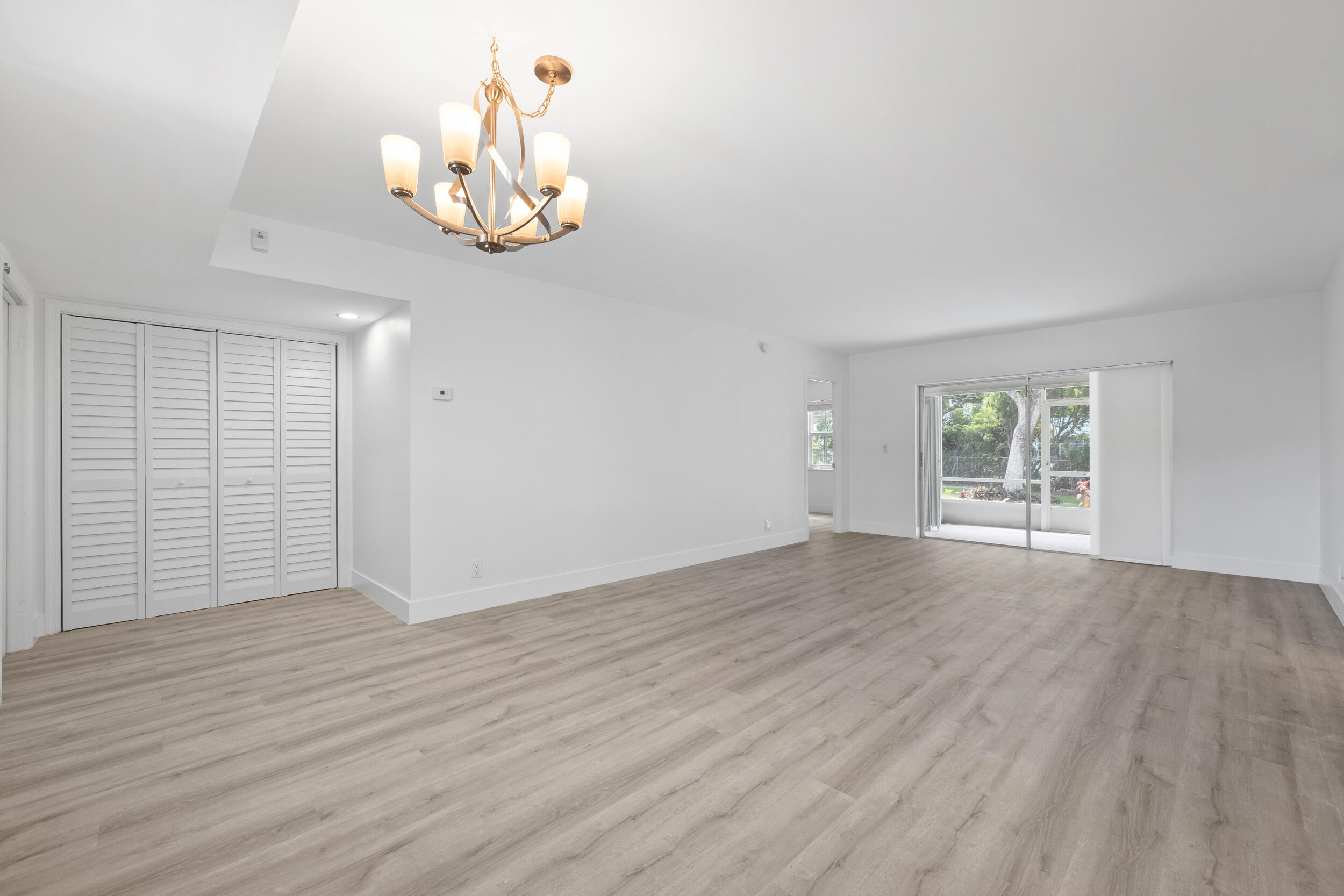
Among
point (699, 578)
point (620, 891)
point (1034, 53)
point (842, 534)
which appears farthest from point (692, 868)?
point (842, 534)

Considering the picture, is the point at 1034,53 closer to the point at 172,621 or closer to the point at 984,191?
the point at 984,191

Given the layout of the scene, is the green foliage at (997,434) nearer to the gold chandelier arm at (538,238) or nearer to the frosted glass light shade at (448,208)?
the gold chandelier arm at (538,238)

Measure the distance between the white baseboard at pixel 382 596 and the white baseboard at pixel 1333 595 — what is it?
6.31 metres

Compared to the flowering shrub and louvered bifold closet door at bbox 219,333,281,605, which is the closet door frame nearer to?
louvered bifold closet door at bbox 219,333,281,605

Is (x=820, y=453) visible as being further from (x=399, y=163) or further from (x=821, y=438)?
(x=399, y=163)

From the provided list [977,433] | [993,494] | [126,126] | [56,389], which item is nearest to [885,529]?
[993,494]

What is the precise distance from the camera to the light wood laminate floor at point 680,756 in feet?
5.31

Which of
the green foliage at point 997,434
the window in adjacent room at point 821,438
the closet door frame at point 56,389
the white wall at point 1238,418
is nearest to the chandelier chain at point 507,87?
the closet door frame at point 56,389

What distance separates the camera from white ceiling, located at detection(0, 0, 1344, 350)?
1735mm

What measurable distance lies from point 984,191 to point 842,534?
5540 mm

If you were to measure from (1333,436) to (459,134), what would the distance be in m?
6.11

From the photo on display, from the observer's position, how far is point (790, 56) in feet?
6.49

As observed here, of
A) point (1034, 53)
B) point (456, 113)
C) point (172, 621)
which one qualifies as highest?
point (1034, 53)

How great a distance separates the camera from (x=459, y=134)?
1779 mm
